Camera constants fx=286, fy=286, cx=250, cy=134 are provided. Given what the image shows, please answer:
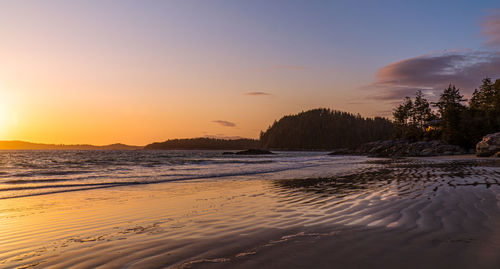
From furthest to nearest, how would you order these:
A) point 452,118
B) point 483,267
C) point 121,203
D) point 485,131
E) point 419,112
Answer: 1. point 419,112
2. point 452,118
3. point 485,131
4. point 121,203
5. point 483,267

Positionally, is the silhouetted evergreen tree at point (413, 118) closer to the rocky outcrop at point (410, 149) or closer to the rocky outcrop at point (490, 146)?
the rocky outcrop at point (410, 149)

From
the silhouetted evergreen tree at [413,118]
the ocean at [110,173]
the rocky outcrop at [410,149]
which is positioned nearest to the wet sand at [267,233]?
the ocean at [110,173]

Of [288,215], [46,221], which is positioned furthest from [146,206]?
[288,215]

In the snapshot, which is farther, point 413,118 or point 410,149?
point 413,118

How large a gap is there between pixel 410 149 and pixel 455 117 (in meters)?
11.4

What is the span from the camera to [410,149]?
224 ft

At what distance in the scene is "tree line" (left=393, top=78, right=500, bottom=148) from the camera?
58969mm

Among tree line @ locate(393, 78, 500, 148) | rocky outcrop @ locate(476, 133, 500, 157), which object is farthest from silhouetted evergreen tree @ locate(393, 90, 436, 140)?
rocky outcrop @ locate(476, 133, 500, 157)

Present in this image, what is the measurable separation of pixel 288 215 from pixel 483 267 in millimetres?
4031

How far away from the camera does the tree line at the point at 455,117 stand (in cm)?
5897

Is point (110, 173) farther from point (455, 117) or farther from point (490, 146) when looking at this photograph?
point (455, 117)

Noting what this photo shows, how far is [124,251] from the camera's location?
14.3ft

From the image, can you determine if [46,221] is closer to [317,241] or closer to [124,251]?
[124,251]

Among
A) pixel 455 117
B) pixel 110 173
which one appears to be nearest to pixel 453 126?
→ pixel 455 117
